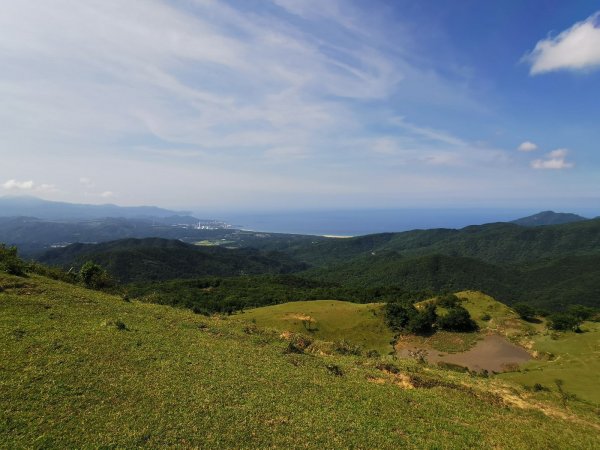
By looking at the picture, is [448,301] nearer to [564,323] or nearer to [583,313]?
[564,323]

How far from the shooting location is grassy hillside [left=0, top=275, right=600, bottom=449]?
1088cm

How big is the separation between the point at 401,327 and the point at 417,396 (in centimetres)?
3751

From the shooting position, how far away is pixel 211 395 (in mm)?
13391

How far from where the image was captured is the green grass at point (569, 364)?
26.9 m

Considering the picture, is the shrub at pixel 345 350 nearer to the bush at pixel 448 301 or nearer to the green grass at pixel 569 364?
the green grass at pixel 569 364

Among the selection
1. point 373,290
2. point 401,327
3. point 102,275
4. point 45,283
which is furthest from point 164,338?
point 373,290

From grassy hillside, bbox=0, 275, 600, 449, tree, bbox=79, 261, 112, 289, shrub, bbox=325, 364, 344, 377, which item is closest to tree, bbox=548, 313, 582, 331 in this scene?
grassy hillside, bbox=0, 275, 600, 449

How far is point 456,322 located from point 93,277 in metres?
48.9

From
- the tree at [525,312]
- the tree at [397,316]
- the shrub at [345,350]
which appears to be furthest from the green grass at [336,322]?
the tree at [525,312]

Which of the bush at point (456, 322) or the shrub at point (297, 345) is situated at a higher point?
the shrub at point (297, 345)

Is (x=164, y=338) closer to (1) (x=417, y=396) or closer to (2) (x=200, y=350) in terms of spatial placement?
(2) (x=200, y=350)

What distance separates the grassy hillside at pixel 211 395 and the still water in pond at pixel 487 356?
22144 mm

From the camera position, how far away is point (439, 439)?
42.9 feet

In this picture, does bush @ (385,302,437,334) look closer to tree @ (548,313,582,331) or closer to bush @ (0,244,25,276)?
tree @ (548,313,582,331)
